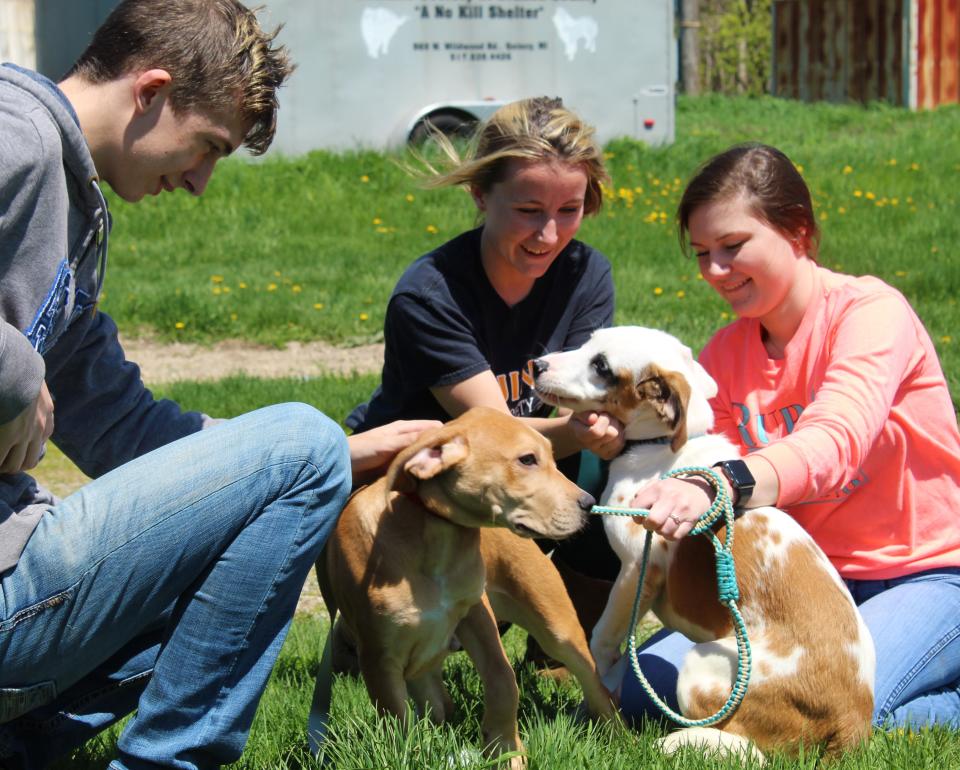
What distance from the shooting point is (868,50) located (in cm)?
2180

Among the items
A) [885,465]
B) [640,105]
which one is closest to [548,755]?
[885,465]

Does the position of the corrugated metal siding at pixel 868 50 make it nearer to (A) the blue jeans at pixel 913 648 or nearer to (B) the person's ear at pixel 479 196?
(B) the person's ear at pixel 479 196

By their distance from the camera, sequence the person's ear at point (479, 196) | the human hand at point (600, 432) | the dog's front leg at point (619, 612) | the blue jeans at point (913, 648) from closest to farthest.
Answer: the blue jeans at point (913, 648) < the dog's front leg at point (619, 612) < the human hand at point (600, 432) < the person's ear at point (479, 196)

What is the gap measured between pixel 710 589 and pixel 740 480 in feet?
1.44

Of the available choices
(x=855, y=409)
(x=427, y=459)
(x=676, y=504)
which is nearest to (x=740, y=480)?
→ (x=676, y=504)

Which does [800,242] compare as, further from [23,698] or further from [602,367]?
[23,698]

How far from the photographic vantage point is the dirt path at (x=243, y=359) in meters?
8.25

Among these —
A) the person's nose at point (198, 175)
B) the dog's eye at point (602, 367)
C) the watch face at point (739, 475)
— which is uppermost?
the person's nose at point (198, 175)

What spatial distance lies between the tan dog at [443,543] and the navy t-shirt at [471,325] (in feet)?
2.16

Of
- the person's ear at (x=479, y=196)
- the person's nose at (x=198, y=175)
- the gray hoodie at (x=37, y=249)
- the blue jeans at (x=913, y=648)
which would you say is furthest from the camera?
the person's ear at (x=479, y=196)

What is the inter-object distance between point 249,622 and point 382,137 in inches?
493

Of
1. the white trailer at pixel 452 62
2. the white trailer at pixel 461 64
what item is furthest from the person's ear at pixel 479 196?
the white trailer at pixel 461 64

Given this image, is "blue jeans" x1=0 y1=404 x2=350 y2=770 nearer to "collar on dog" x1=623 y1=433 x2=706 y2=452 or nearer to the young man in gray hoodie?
the young man in gray hoodie

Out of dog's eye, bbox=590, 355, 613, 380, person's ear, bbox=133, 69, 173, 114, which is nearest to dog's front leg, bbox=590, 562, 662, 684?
dog's eye, bbox=590, 355, 613, 380
